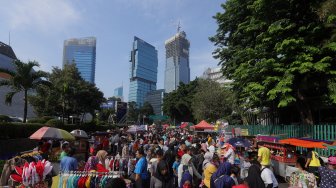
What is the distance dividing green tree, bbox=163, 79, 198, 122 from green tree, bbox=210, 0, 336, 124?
182 ft

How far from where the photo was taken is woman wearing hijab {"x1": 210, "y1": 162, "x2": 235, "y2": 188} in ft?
21.2

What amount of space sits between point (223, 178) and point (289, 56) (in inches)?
480

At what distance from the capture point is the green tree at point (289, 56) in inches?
645

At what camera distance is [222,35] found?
81.6 ft

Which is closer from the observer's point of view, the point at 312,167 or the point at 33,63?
the point at 312,167

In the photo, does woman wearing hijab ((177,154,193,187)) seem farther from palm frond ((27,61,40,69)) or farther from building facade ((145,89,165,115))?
building facade ((145,89,165,115))

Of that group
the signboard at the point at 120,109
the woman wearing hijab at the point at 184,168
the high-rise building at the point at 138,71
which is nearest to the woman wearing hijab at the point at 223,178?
the woman wearing hijab at the point at 184,168

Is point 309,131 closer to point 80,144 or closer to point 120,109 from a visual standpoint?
point 80,144

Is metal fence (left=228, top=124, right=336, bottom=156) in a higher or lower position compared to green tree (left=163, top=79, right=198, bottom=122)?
lower

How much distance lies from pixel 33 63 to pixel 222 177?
24429 mm

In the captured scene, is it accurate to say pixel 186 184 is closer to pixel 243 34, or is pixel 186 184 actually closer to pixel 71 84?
pixel 243 34

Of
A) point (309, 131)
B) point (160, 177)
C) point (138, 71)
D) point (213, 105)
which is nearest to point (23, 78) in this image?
point (309, 131)

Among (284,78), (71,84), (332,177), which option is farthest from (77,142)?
(71,84)

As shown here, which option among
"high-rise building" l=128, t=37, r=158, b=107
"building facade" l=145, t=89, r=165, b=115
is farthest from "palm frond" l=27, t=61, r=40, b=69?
"high-rise building" l=128, t=37, r=158, b=107
